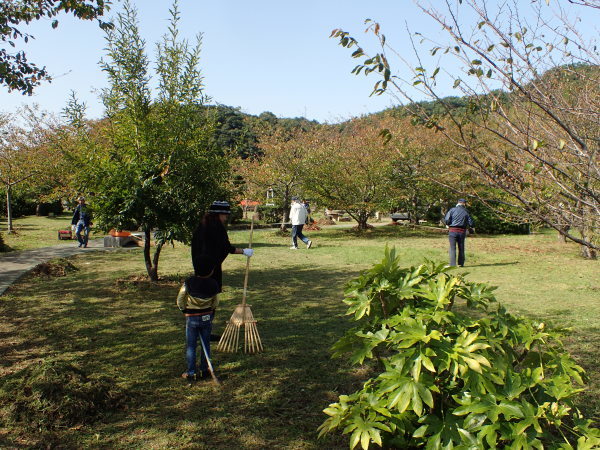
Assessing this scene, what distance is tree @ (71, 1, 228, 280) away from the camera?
842 centimetres

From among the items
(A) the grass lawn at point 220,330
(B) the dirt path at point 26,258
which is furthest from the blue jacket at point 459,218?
(B) the dirt path at point 26,258

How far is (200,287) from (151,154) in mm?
4717

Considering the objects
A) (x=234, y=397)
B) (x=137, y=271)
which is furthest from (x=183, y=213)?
(x=234, y=397)

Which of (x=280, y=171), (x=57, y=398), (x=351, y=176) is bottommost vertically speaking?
(x=57, y=398)

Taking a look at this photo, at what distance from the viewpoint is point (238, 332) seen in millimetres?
5609

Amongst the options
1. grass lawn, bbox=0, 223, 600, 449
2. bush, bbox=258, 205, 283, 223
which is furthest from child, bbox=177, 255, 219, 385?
bush, bbox=258, 205, 283, 223

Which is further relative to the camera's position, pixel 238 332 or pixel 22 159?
pixel 22 159

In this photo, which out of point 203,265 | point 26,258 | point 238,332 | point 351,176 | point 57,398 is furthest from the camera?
point 351,176

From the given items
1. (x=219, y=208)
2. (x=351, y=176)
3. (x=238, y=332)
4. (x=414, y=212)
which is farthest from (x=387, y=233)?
(x=219, y=208)

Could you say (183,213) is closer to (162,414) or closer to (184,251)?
(162,414)

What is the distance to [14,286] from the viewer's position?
29.7 feet

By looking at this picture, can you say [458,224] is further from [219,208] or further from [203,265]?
[203,265]

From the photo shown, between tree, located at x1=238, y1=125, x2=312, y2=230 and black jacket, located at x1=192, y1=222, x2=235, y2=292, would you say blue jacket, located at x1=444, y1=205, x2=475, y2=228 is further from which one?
tree, located at x1=238, y1=125, x2=312, y2=230

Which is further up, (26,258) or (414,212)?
(414,212)
